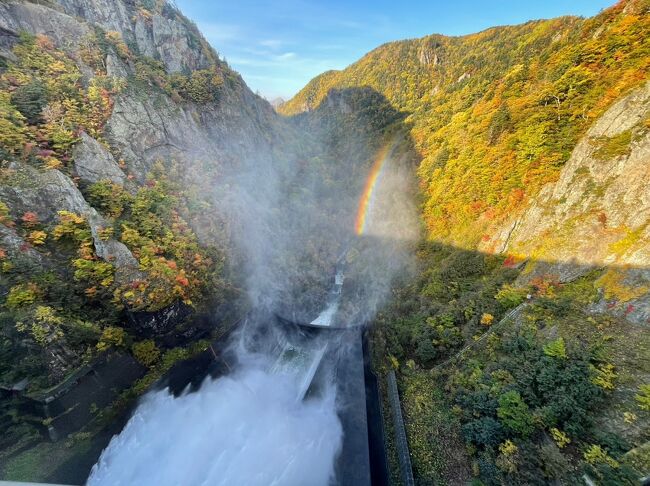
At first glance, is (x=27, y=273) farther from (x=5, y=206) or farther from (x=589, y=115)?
(x=589, y=115)

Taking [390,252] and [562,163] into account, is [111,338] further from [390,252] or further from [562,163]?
[562,163]

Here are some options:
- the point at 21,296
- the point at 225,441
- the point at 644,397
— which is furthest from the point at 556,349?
the point at 21,296

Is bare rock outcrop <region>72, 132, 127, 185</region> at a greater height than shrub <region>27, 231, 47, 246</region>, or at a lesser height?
greater

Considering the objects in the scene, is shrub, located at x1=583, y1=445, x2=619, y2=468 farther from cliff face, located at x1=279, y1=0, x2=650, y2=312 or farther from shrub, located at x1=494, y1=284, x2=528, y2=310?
shrub, located at x1=494, y1=284, x2=528, y2=310

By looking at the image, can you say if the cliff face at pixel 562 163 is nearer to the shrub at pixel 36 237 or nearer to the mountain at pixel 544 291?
the mountain at pixel 544 291

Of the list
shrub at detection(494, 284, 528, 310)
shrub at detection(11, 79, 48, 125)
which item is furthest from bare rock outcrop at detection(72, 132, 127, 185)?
shrub at detection(494, 284, 528, 310)

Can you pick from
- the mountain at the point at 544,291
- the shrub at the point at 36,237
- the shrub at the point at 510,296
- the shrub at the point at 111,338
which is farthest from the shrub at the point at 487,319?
the shrub at the point at 36,237

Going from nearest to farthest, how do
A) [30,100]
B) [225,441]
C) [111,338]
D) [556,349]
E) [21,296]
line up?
[556,349] → [21,296] → [111,338] → [225,441] → [30,100]
